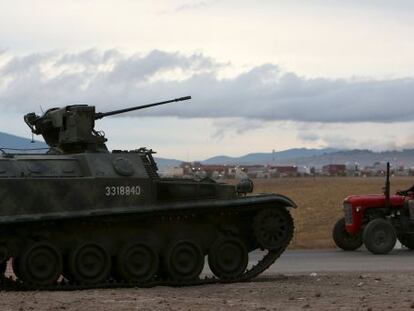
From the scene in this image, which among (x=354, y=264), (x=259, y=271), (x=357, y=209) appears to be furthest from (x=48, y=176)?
(x=357, y=209)

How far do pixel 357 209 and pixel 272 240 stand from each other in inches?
379

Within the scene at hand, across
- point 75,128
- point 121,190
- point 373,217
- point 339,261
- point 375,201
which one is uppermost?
point 75,128

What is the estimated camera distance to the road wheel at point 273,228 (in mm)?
20750

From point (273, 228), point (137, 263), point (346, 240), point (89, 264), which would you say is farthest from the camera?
point (346, 240)

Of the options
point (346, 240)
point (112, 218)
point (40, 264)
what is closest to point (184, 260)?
point (112, 218)

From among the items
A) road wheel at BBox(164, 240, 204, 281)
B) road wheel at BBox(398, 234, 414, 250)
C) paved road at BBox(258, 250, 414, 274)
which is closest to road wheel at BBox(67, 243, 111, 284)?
road wheel at BBox(164, 240, 204, 281)

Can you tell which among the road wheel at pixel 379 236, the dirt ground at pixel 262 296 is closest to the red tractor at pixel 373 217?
the road wheel at pixel 379 236

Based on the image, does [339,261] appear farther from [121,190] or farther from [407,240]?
[121,190]

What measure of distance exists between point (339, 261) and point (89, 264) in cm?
848

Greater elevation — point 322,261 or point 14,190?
point 14,190

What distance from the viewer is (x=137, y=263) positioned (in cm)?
1991

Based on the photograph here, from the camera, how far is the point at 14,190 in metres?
18.5

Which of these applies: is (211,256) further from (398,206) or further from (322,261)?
(398,206)

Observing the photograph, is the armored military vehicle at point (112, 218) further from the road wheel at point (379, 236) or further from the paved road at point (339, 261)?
the road wheel at point (379, 236)
